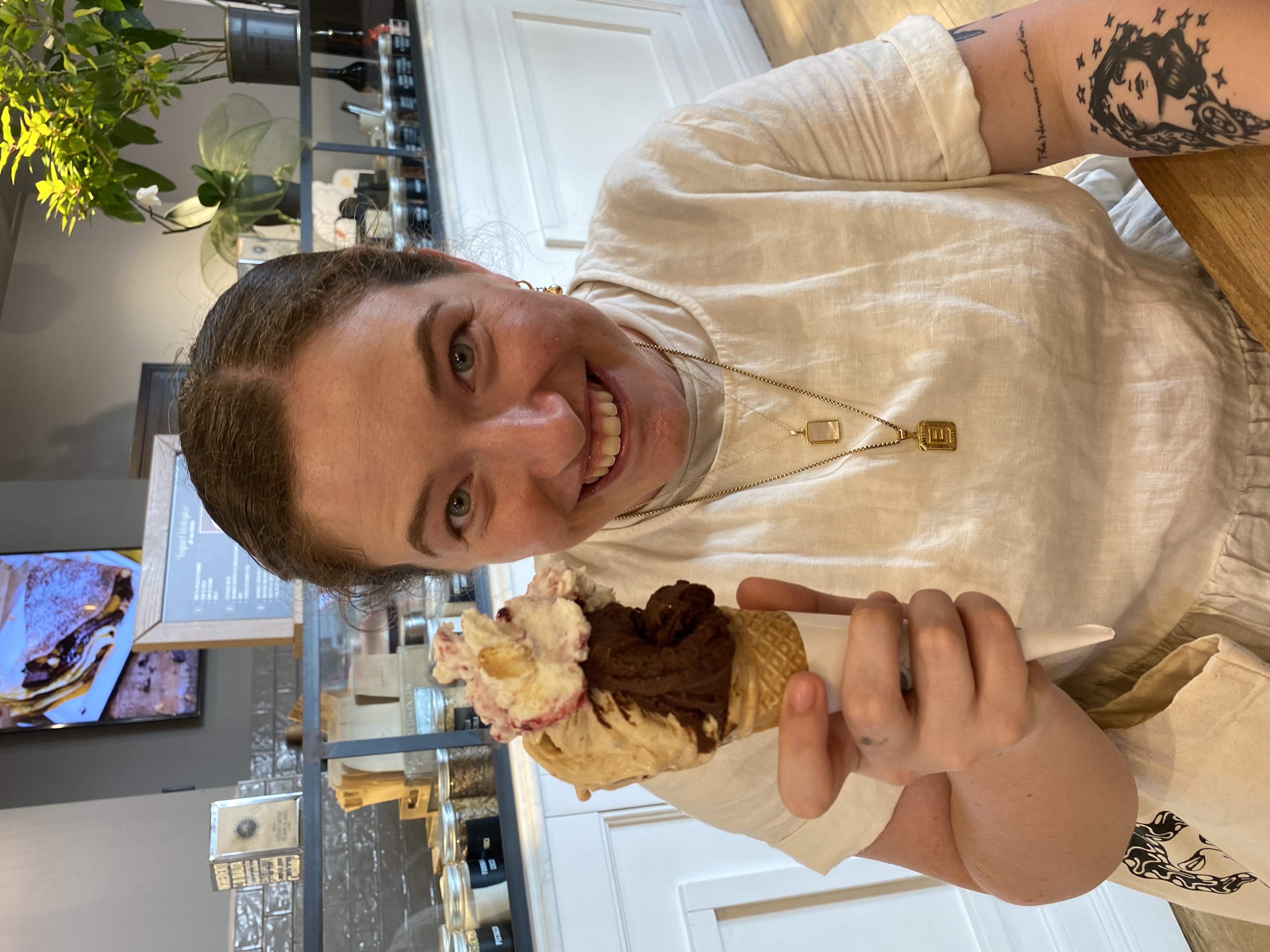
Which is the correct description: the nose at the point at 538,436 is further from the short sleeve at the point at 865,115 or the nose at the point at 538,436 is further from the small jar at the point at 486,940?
the small jar at the point at 486,940

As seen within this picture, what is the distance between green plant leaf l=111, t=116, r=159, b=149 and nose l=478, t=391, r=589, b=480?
2365 mm

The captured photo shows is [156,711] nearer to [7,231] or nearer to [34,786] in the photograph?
[34,786]

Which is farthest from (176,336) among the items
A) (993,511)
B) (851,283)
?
(993,511)

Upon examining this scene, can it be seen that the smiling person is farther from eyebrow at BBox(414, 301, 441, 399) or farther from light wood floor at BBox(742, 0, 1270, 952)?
light wood floor at BBox(742, 0, 1270, 952)

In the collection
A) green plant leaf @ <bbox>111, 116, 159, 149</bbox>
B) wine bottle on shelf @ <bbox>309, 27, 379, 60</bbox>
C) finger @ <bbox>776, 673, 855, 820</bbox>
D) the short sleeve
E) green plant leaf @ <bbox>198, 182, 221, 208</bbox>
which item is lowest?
finger @ <bbox>776, 673, 855, 820</bbox>

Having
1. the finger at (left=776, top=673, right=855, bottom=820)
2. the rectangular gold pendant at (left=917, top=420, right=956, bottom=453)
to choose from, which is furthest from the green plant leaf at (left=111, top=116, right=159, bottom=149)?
the finger at (left=776, top=673, right=855, bottom=820)

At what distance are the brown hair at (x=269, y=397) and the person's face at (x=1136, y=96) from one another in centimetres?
89

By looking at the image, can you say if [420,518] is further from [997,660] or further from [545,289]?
[997,660]

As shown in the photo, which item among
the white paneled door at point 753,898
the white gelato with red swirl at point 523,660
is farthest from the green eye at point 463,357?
the white paneled door at point 753,898

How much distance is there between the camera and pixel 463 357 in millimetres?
1083

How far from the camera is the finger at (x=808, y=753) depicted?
0.64 metres

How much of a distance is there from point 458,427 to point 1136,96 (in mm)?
895

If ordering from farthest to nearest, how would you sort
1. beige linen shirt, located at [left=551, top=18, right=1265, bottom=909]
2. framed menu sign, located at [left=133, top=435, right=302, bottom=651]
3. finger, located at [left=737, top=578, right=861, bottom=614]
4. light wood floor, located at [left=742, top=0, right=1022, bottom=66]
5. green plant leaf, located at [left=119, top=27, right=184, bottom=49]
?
green plant leaf, located at [left=119, top=27, right=184, bottom=49]
light wood floor, located at [left=742, top=0, right=1022, bottom=66]
framed menu sign, located at [left=133, top=435, right=302, bottom=651]
beige linen shirt, located at [left=551, top=18, right=1265, bottom=909]
finger, located at [left=737, top=578, right=861, bottom=614]

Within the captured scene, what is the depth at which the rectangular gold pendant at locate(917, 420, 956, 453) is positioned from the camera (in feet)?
3.56
